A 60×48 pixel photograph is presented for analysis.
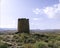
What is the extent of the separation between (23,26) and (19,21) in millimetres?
1550

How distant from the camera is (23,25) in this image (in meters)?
36.9

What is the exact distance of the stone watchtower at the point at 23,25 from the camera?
36.9 m

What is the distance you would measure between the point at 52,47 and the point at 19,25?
1763 centimetres

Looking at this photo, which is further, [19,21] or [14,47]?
[19,21]

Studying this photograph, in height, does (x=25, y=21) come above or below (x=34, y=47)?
above

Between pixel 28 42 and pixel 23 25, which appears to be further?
pixel 23 25

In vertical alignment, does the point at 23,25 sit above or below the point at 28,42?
above

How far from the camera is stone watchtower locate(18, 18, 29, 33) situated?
36938 mm

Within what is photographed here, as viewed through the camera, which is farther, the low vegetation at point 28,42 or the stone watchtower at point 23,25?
the stone watchtower at point 23,25

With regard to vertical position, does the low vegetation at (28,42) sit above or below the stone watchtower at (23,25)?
below

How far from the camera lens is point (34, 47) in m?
20.0

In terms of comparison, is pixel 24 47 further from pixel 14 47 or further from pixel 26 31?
pixel 26 31

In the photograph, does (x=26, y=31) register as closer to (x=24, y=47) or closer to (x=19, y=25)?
(x=19, y=25)

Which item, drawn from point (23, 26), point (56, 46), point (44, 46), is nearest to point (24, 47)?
point (44, 46)
